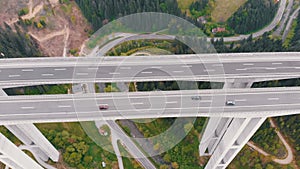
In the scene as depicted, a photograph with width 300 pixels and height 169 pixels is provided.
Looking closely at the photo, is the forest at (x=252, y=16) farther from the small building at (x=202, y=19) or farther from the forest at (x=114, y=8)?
the forest at (x=114, y=8)

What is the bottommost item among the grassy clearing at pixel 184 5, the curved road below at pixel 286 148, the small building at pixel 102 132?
the curved road below at pixel 286 148

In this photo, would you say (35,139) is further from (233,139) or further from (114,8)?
(114,8)

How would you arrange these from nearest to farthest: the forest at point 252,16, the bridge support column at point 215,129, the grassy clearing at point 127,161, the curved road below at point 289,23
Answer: the bridge support column at point 215,129
the grassy clearing at point 127,161
the forest at point 252,16
the curved road below at point 289,23

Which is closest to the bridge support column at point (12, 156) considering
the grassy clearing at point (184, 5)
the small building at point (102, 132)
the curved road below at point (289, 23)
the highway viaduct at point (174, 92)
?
the highway viaduct at point (174, 92)

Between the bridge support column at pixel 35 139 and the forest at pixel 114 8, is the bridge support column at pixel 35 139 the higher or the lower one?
the lower one

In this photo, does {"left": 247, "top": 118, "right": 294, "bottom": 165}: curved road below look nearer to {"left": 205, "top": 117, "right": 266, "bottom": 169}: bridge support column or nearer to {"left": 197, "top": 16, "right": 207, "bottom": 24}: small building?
{"left": 205, "top": 117, "right": 266, "bottom": 169}: bridge support column

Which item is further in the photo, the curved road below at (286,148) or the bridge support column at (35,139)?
the curved road below at (286,148)

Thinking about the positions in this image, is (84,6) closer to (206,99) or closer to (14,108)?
(14,108)

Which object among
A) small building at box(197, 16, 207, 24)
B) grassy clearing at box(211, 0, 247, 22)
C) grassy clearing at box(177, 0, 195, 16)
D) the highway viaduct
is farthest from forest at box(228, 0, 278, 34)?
the highway viaduct
